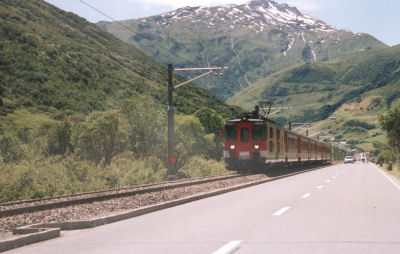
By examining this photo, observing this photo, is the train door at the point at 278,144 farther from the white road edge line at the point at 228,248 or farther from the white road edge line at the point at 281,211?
the white road edge line at the point at 228,248

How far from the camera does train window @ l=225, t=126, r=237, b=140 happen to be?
101ft

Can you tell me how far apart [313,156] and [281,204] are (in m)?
41.6

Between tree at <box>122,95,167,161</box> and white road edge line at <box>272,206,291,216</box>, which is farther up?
tree at <box>122,95,167,161</box>

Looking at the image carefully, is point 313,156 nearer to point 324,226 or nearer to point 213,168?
point 213,168

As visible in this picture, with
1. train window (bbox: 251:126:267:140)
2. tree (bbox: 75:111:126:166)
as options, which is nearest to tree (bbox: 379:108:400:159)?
train window (bbox: 251:126:267:140)

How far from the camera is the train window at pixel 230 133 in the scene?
30669 millimetres

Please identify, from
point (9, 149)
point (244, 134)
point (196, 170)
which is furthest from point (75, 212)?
point (196, 170)

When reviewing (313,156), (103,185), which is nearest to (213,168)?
(103,185)

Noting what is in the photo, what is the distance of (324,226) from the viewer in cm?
829

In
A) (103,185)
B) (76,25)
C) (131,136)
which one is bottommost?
(103,185)

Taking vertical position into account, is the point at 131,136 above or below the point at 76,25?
below

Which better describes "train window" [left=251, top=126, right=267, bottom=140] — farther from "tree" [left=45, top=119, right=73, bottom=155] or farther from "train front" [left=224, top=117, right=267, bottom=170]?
"tree" [left=45, top=119, right=73, bottom=155]

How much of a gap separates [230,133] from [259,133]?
2.13 metres

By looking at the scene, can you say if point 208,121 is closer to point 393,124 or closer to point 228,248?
point 393,124
